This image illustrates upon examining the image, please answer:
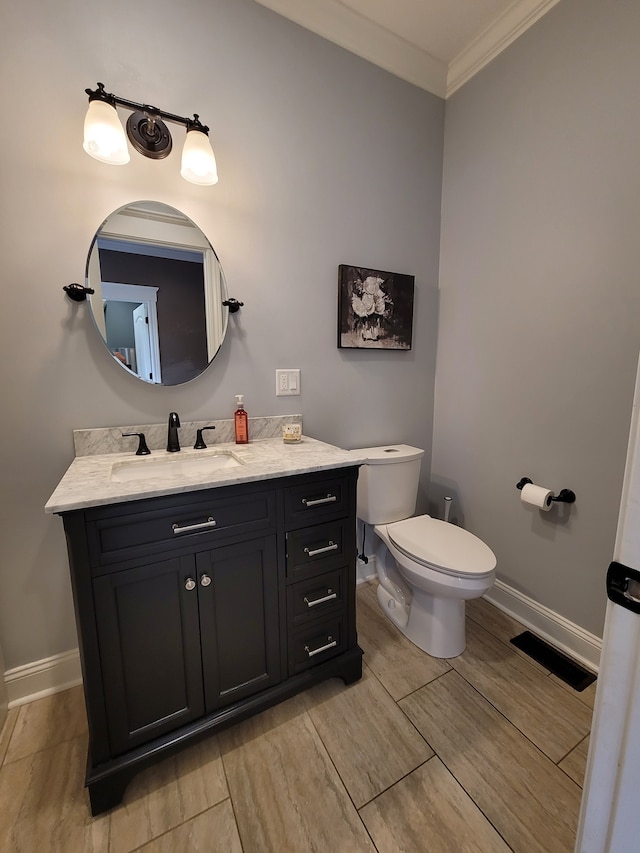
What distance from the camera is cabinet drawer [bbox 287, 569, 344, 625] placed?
4.16 ft

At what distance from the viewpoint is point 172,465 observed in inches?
53.9

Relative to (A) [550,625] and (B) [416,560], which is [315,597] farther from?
(A) [550,625]

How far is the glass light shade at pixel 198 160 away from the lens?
1292mm

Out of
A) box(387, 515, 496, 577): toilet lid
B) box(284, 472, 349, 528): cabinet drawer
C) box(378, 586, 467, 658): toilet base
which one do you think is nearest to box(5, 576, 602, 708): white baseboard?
box(378, 586, 467, 658): toilet base

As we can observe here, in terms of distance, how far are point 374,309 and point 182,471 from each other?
1266mm

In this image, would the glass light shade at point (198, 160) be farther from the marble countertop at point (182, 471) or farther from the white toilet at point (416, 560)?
the white toilet at point (416, 560)

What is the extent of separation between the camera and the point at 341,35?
5.34 feet

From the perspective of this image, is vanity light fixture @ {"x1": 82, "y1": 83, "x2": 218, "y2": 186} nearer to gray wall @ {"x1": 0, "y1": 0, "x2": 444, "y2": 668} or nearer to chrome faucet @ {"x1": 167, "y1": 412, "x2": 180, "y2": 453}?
gray wall @ {"x1": 0, "y1": 0, "x2": 444, "y2": 668}

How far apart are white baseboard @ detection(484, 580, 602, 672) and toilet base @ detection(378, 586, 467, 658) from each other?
1.22ft

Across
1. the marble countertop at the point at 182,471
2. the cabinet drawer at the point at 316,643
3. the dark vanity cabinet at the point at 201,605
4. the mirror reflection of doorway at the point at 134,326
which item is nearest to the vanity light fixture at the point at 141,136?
the mirror reflection of doorway at the point at 134,326

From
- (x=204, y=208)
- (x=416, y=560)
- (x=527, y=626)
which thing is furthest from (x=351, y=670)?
(x=204, y=208)

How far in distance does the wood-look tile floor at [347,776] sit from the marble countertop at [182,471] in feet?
3.01

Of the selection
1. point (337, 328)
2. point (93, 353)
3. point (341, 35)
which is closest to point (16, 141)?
point (93, 353)

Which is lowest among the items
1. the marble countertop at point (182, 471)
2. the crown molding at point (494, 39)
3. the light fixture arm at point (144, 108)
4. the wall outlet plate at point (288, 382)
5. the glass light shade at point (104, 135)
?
the marble countertop at point (182, 471)
